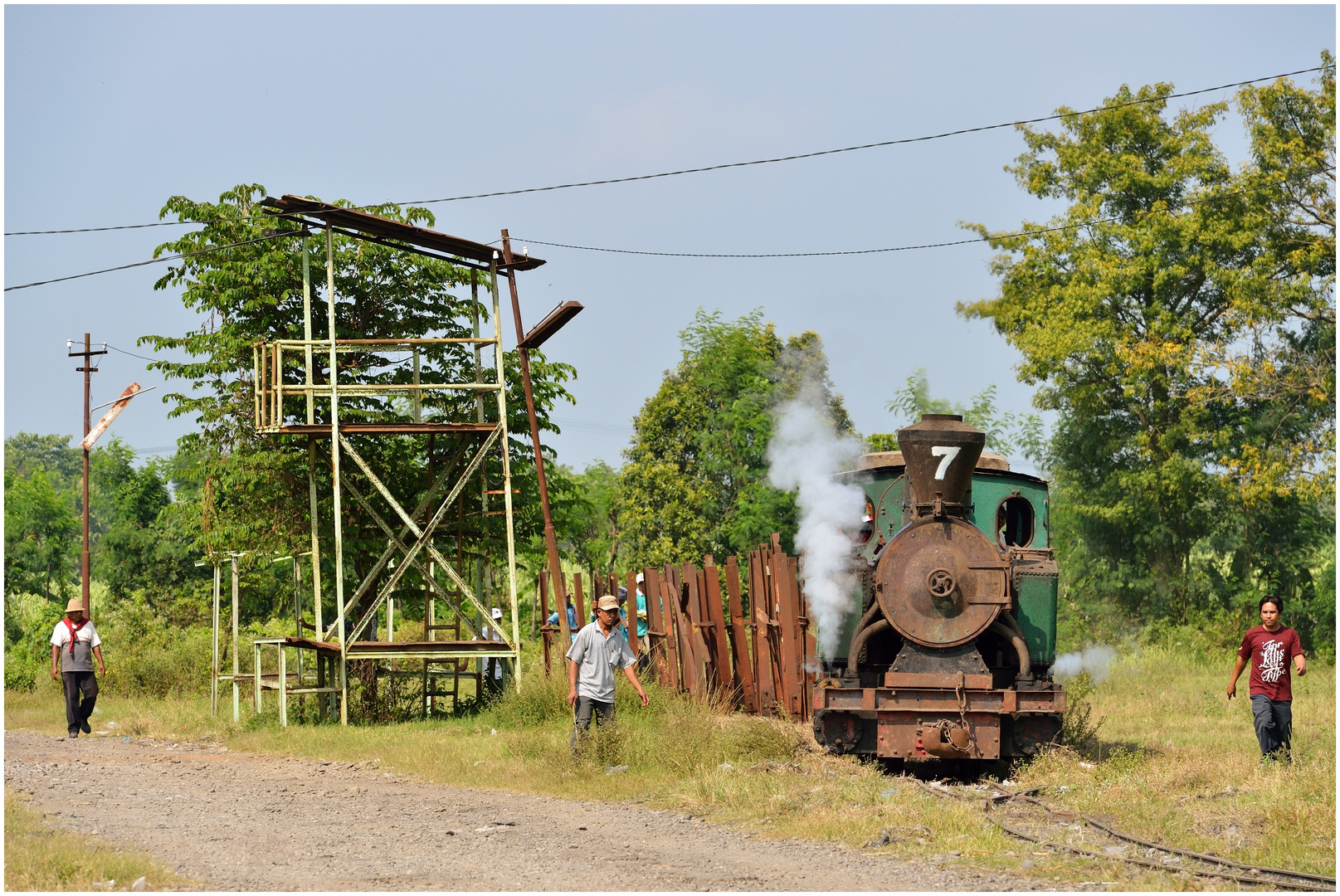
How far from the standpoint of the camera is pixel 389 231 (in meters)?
16.2

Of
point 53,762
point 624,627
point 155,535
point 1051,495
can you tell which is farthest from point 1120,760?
point 155,535

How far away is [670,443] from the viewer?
29.5 m

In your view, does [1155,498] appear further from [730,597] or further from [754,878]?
[754,878]

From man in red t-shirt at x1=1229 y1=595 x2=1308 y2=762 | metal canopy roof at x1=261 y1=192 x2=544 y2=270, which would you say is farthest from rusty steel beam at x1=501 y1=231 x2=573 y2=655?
man in red t-shirt at x1=1229 y1=595 x2=1308 y2=762

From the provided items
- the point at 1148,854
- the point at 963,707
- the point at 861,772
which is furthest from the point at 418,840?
the point at 963,707

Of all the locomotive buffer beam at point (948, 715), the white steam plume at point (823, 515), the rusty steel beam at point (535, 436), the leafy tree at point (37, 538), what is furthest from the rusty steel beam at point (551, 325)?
the leafy tree at point (37, 538)

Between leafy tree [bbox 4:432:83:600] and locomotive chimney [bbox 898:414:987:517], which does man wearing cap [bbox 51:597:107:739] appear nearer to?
locomotive chimney [bbox 898:414:987:517]

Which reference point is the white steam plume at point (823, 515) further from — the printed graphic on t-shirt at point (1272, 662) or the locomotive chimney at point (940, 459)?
the printed graphic on t-shirt at point (1272, 662)

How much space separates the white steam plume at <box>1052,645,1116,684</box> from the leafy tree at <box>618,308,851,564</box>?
21.2 feet

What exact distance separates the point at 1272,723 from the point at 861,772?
3.41 m

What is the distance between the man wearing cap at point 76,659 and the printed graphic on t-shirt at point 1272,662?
41.8 feet

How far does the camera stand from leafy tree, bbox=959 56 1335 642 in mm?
25266

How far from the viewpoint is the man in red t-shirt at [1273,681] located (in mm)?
10969

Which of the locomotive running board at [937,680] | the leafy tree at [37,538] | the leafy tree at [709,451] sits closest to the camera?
the locomotive running board at [937,680]
